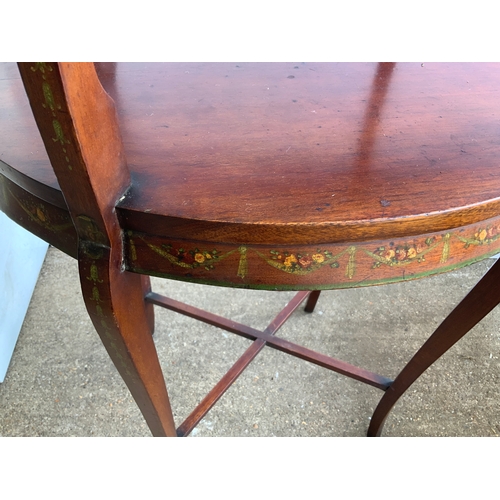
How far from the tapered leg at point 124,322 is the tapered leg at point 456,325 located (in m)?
0.47

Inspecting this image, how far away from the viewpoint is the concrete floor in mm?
1101

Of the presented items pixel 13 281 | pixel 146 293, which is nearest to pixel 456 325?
pixel 146 293

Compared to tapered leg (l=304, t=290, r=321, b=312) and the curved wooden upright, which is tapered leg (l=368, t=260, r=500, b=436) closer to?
the curved wooden upright

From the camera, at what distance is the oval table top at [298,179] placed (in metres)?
0.44

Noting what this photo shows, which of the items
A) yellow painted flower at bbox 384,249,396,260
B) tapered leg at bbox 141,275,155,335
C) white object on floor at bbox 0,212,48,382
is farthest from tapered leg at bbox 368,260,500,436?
white object on floor at bbox 0,212,48,382

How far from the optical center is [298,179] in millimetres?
477

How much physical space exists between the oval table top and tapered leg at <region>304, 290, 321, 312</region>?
750mm

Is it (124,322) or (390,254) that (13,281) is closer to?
(124,322)

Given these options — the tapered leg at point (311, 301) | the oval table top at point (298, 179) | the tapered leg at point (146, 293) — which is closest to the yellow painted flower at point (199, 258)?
the oval table top at point (298, 179)

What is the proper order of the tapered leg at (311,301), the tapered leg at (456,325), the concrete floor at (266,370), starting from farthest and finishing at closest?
the tapered leg at (311,301) → the concrete floor at (266,370) → the tapered leg at (456,325)

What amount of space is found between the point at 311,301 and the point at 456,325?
1.98 ft

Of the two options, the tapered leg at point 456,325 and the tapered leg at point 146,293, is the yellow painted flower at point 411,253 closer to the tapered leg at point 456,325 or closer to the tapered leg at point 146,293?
the tapered leg at point 456,325

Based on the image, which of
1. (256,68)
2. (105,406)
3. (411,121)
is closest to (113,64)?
(256,68)

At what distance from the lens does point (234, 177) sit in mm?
478
